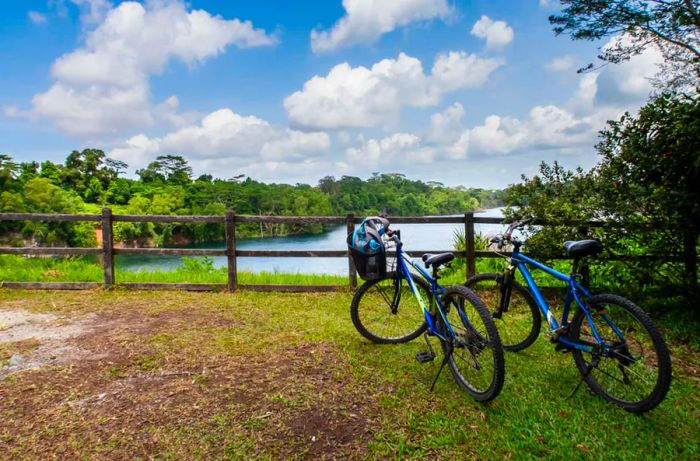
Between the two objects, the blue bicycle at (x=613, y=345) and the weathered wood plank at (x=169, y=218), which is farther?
the weathered wood plank at (x=169, y=218)

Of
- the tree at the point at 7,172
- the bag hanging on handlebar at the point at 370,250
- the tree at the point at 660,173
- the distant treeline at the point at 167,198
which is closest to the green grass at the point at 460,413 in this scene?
the bag hanging on handlebar at the point at 370,250

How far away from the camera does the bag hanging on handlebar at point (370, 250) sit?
3.46 metres

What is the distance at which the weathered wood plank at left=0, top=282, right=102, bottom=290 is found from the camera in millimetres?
6082

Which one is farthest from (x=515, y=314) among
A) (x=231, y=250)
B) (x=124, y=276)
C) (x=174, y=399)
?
(x=124, y=276)

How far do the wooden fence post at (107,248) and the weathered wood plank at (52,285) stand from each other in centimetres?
20

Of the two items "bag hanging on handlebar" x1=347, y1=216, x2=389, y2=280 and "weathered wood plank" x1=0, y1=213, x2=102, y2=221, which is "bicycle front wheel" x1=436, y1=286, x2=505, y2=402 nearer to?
"bag hanging on handlebar" x1=347, y1=216, x2=389, y2=280

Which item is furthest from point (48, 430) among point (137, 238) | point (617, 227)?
point (137, 238)

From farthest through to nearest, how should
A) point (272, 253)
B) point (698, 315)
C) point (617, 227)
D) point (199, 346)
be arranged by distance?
point (272, 253) < point (617, 227) < point (698, 315) < point (199, 346)

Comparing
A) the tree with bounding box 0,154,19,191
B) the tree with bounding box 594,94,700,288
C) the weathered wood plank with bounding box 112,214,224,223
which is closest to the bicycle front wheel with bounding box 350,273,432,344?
the tree with bounding box 594,94,700,288

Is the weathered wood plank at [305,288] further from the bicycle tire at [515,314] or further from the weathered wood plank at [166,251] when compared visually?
the bicycle tire at [515,314]

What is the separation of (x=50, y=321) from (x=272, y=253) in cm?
271

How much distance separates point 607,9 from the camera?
6.05m

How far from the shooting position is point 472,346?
2758 mm

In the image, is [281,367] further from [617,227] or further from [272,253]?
[617,227]
